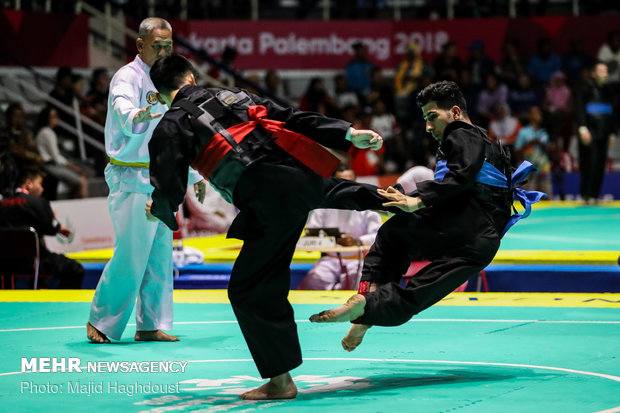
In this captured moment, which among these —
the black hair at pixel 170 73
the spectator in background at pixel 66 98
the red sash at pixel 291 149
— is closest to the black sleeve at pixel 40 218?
the black hair at pixel 170 73

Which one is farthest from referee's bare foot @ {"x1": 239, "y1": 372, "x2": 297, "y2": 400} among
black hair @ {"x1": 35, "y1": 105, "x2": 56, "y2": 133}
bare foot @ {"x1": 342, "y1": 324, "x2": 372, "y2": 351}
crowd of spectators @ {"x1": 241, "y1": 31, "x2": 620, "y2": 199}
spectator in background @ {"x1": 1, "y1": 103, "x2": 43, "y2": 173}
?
crowd of spectators @ {"x1": 241, "y1": 31, "x2": 620, "y2": 199}

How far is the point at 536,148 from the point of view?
54.0 ft

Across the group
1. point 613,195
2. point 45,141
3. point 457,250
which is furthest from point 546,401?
point 613,195

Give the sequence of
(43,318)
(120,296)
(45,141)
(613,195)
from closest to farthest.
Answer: (120,296) → (43,318) → (45,141) → (613,195)

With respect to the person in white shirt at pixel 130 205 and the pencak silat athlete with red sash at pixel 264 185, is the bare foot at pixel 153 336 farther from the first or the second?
the pencak silat athlete with red sash at pixel 264 185

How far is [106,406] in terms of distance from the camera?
14.9ft

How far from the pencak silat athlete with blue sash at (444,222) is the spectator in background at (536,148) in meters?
11.1

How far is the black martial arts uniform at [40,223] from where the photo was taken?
8906 millimetres

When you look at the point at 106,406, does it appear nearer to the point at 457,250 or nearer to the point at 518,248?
the point at 457,250

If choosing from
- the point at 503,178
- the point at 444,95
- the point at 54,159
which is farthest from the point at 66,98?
the point at 503,178

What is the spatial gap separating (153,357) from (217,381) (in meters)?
0.71

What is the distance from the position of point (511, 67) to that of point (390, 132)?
8.67 feet

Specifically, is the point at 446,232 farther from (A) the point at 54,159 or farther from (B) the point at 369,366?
(A) the point at 54,159

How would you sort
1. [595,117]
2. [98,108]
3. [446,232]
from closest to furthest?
[446,232], [98,108], [595,117]
